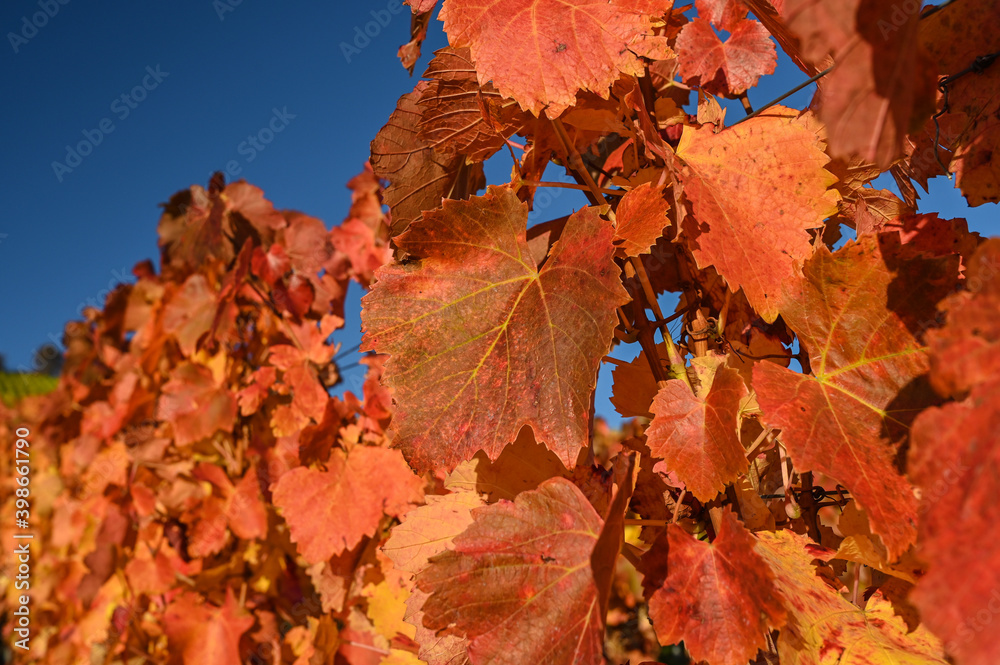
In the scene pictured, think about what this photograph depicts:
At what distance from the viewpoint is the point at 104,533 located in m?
2.85

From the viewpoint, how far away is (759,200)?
Answer: 0.73 meters

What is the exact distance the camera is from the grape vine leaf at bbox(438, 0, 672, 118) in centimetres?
69

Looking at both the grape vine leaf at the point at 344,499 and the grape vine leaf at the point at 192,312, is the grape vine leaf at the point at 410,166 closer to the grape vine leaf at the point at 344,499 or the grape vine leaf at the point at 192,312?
the grape vine leaf at the point at 344,499

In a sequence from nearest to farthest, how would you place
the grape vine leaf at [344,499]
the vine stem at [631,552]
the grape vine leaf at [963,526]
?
the grape vine leaf at [963,526]
the vine stem at [631,552]
the grape vine leaf at [344,499]

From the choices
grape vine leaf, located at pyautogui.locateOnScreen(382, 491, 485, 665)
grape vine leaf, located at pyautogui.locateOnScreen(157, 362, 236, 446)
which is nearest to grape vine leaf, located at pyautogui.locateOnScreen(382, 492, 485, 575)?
grape vine leaf, located at pyautogui.locateOnScreen(382, 491, 485, 665)

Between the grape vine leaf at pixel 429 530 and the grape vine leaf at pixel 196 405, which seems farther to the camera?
the grape vine leaf at pixel 196 405

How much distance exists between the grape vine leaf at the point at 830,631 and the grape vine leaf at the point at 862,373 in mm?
149

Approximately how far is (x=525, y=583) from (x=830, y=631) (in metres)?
0.32

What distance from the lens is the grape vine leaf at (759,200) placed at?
27.3 inches

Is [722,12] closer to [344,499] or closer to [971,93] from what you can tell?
[971,93]

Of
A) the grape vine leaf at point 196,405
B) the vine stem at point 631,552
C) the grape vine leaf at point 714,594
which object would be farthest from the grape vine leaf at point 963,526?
the grape vine leaf at point 196,405

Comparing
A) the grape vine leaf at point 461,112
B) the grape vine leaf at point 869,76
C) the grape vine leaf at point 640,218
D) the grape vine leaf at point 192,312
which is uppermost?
the grape vine leaf at point 192,312

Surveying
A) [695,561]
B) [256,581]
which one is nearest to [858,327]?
[695,561]

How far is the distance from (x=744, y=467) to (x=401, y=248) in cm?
45
